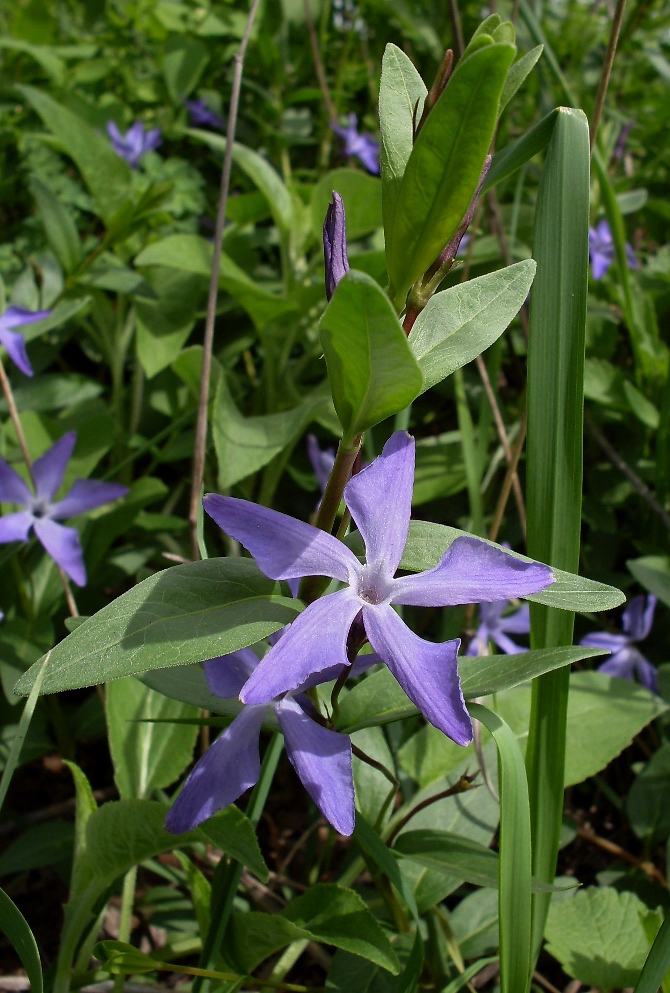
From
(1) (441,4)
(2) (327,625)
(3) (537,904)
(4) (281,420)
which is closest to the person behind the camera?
(2) (327,625)

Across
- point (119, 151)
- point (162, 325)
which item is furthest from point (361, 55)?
point (162, 325)

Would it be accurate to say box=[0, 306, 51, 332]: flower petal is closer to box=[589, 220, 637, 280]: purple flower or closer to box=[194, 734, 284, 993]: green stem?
box=[194, 734, 284, 993]: green stem

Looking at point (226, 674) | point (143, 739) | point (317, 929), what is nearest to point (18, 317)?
point (143, 739)

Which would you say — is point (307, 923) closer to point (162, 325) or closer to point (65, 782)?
point (65, 782)

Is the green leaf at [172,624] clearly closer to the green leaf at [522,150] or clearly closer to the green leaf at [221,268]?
the green leaf at [522,150]

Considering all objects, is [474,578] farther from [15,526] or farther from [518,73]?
[15,526]

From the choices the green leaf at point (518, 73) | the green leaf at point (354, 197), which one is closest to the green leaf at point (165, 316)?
the green leaf at point (354, 197)
